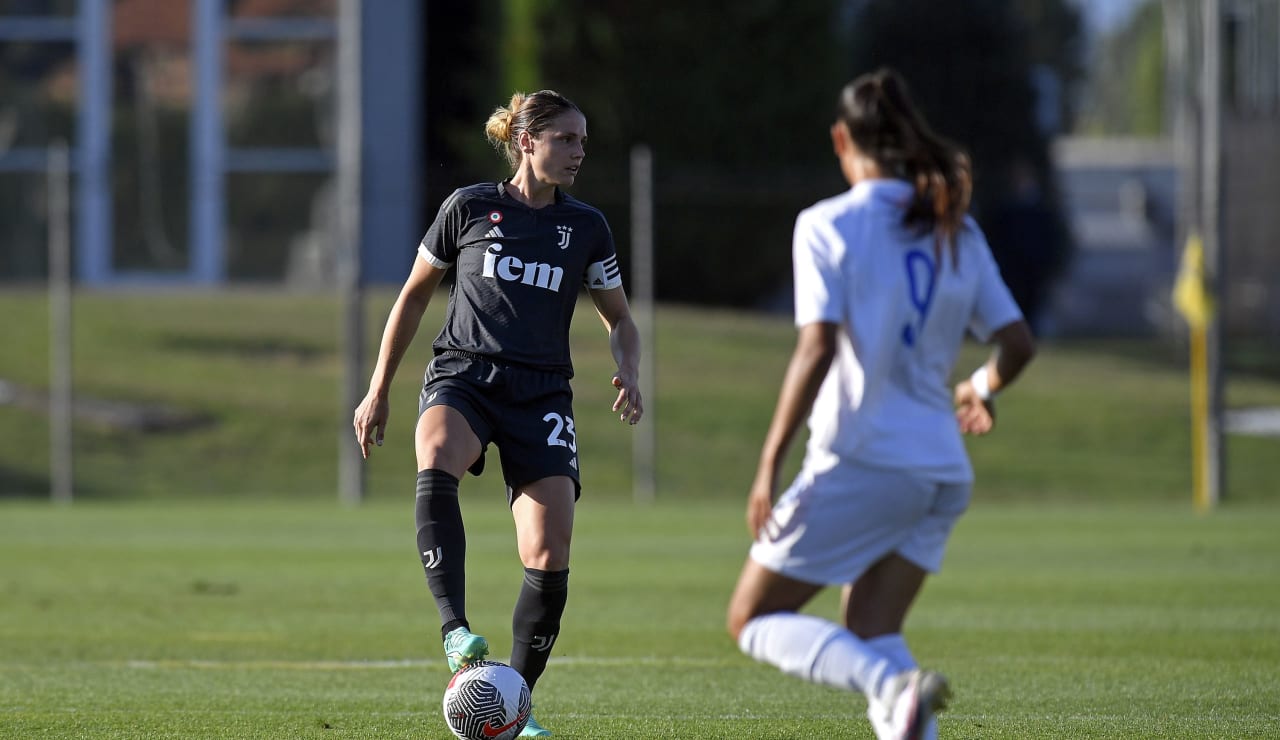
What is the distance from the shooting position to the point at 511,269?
610 cm

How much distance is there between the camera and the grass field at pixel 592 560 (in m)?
7.02

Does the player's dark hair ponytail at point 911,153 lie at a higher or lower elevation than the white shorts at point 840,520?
higher

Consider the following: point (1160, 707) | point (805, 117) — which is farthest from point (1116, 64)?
point (1160, 707)

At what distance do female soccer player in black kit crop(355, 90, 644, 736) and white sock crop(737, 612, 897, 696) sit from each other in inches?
53.0

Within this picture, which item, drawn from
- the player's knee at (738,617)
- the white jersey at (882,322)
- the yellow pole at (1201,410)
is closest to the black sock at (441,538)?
the player's knee at (738,617)

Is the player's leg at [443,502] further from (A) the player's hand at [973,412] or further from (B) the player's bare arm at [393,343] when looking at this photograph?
(A) the player's hand at [973,412]

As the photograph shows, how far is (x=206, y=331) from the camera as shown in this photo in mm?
23609

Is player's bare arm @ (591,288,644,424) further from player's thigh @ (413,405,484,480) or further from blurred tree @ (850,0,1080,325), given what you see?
blurred tree @ (850,0,1080,325)

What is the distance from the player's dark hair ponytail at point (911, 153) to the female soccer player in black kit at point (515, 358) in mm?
1446

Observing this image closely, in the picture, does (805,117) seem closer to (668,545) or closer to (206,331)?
(206,331)

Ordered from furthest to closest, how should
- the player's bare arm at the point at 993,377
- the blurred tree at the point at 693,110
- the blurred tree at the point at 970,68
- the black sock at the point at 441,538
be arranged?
1. the blurred tree at the point at 970,68
2. the blurred tree at the point at 693,110
3. the black sock at the point at 441,538
4. the player's bare arm at the point at 993,377

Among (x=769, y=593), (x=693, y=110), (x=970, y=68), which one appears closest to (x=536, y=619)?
(x=769, y=593)

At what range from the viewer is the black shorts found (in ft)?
19.9

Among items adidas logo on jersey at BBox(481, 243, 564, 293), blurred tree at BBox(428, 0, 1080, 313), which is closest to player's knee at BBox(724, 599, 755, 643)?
adidas logo on jersey at BBox(481, 243, 564, 293)
